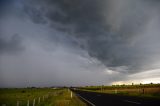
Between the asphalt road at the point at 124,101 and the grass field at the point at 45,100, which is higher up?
the asphalt road at the point at 124,101

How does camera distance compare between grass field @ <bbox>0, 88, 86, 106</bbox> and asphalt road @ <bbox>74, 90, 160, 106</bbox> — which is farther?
grass field @ <bbox>0, 88, 86, 106</bbox>

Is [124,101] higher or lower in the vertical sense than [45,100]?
higher

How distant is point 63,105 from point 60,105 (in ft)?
1.31

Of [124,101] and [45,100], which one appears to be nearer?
A: [124,101]

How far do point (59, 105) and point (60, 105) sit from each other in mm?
129

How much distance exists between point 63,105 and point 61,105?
0.24 meters

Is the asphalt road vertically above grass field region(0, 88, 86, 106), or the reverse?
the asphalt road

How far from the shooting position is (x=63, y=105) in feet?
78.9

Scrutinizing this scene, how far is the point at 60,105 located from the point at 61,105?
168 millimetres

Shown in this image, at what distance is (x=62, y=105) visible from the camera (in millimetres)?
24016

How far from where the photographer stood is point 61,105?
24125 millimetres

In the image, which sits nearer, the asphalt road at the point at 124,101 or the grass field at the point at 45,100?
the asphalt road at the point at 124,101
